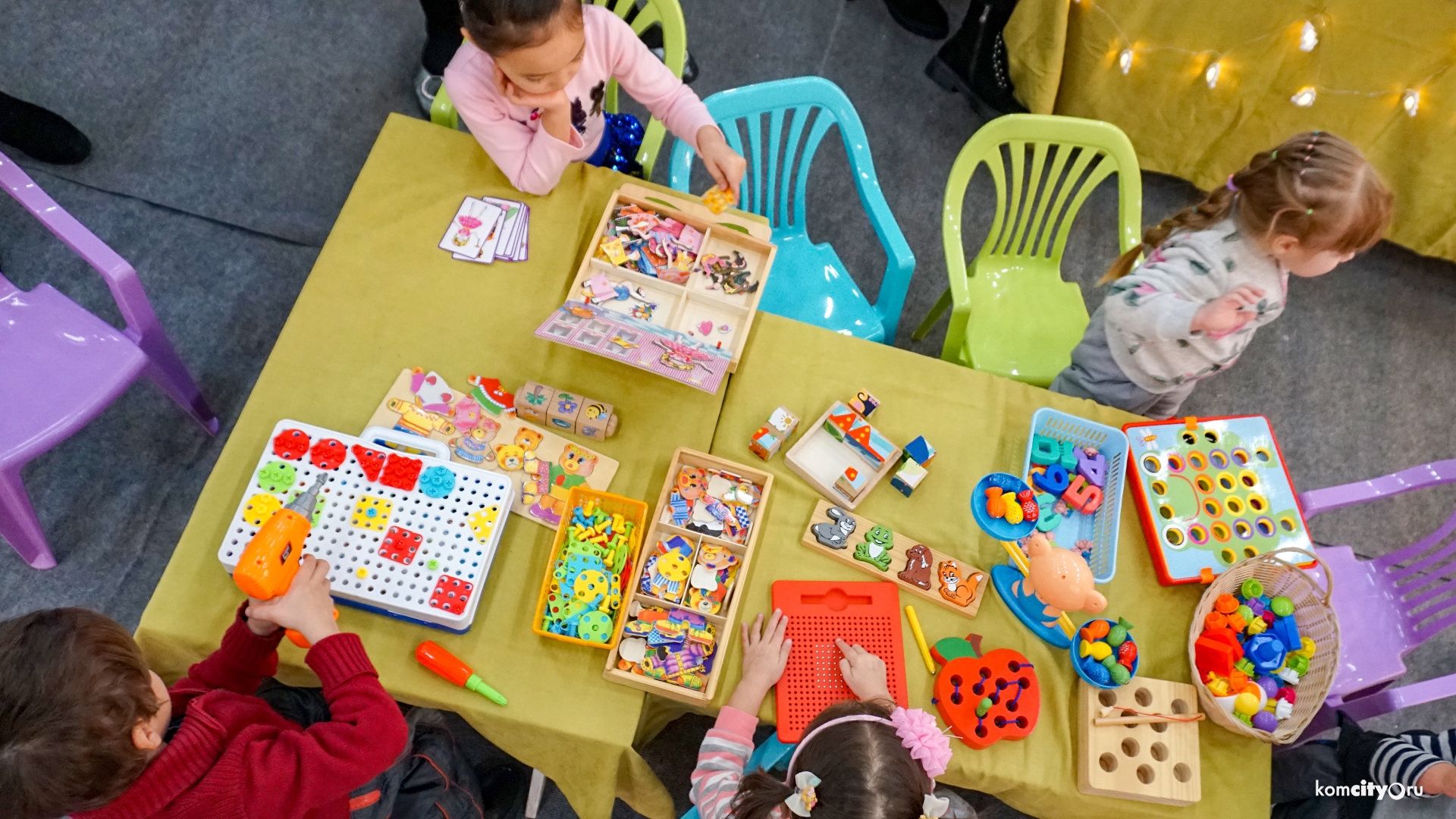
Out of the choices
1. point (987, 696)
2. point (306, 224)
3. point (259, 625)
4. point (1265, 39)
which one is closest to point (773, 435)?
point (987, 696)

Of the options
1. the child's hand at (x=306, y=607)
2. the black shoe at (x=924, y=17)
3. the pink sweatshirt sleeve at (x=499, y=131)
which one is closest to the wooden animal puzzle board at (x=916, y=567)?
the child's hand at (x=306, y=607)

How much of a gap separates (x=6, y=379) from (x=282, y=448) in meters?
0.88

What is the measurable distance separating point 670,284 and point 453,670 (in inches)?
35.3

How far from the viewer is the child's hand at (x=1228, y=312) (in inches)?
71.7

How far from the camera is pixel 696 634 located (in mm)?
1551

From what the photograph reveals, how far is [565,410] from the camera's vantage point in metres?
1.69

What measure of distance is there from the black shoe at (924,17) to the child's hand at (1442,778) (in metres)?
2.93

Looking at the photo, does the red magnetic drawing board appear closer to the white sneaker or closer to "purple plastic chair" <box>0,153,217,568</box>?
"purple plastic chair" <box>0,153,217,568</box>

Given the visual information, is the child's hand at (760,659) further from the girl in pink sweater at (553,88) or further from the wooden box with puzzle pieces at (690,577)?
the girl in pink sweater at (553,88)

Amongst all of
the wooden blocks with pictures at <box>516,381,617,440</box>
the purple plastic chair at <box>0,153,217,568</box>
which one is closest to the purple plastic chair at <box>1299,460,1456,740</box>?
the wooden blocks with pictures at <box>516,381,617,440</box>

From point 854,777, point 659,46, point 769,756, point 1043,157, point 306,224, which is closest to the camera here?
point 854,777

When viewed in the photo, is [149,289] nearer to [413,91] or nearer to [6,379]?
[6,379]

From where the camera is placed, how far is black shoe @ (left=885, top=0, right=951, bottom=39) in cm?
346

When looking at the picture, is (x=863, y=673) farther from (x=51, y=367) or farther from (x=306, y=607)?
(x=51, y=367)
